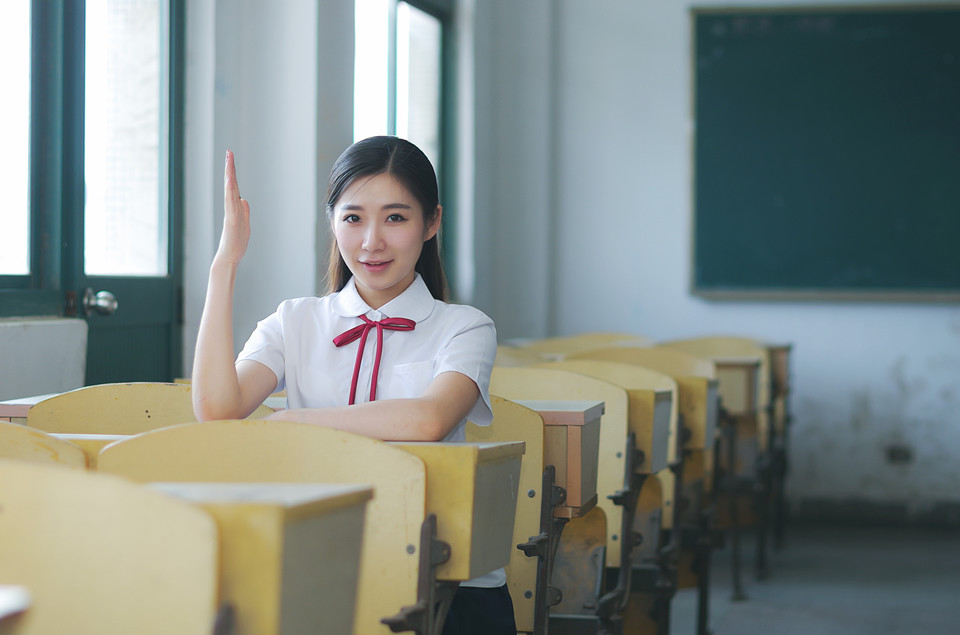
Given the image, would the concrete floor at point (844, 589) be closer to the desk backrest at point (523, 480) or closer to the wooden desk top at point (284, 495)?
the desk backrest at point (523, 480)

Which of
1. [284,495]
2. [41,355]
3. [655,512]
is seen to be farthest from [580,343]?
[284,495]

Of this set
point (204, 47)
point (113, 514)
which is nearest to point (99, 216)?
point (204, 47)

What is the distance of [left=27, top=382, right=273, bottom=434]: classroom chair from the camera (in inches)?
Answer: 74.1

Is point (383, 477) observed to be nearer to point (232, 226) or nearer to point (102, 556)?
point (102, 556)

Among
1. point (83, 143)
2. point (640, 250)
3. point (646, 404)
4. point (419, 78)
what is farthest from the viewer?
point (640, 250)

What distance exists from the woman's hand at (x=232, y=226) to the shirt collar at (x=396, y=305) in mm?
230

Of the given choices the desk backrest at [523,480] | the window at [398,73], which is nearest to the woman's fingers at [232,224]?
the desk backrest at [523,480]

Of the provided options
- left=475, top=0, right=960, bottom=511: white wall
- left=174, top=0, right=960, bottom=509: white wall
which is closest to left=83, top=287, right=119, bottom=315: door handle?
left=174, top=0, right=960, bottom=509: white wall

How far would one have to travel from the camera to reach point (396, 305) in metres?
1.80

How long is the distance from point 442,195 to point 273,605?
4.15 meters

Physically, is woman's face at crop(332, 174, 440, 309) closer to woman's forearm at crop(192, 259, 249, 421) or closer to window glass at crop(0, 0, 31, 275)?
woman's forearm at crop(192, 259, 249, 421)

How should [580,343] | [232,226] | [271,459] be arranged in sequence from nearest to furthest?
[271,459], [232,226], [580,343]

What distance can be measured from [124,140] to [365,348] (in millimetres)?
1449

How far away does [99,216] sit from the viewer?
2807 millimetres
